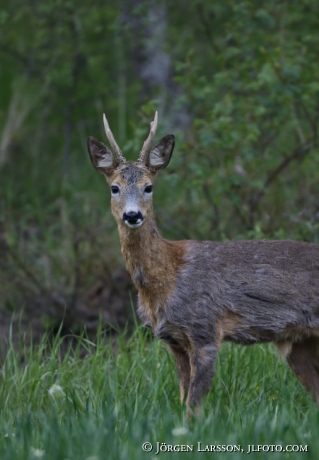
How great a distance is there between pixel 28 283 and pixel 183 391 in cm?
351

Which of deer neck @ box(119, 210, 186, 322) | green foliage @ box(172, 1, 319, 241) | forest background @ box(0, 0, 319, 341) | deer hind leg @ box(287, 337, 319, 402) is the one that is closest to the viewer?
deer neck @ box(119, 210, 186, 322)

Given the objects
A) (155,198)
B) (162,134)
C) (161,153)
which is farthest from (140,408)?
(155,198)

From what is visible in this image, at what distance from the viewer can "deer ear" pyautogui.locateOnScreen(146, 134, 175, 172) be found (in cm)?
602

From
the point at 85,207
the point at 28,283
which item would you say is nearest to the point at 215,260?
the point at 28,283

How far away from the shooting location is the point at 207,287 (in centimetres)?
576

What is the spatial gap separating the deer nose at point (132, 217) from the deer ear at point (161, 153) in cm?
60

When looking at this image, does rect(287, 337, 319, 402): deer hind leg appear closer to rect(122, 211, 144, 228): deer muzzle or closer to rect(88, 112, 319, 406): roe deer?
rect(88, 112, 319, 406): roe deer

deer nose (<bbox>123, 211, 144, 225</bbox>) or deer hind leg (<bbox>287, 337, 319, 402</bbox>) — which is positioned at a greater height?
deer nose (<bbox>123, 211, 144, 225</bbox>)

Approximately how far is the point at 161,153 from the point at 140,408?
5.71ft

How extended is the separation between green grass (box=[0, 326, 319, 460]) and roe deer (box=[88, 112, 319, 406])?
13.9 inches

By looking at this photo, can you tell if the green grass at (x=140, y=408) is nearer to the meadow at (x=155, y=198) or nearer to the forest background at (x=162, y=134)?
the meadow at (x=155, y=198)

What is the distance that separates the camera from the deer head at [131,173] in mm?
5609

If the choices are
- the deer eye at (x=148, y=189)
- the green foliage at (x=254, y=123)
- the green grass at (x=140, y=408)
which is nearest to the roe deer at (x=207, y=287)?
the deer eye at (x=148, y=189)

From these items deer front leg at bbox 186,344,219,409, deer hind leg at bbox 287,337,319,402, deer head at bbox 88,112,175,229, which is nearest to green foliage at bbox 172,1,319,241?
deer hind leg at bbox 287,337,319,402
